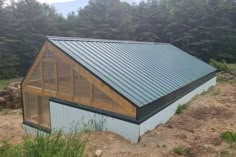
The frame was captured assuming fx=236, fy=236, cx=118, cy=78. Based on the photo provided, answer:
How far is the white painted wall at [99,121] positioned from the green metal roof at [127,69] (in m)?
0.58

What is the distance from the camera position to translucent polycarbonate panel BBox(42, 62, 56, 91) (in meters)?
7.89

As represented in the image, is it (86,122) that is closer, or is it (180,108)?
(86,122)

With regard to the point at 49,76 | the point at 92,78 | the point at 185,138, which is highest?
the point at 92,78

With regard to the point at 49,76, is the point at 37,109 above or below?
below

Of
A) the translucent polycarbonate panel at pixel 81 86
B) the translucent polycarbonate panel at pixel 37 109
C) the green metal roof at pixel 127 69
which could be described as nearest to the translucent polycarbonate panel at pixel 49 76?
the translucent polycarbonate panel at pixel 37 109

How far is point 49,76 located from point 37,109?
1.56 m

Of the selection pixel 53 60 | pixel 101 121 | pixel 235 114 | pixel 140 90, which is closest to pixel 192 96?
pixel 235 114

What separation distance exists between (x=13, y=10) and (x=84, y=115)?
22.3 meters

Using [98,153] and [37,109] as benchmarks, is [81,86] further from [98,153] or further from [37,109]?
[37,109]

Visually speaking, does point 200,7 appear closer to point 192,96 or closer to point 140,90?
point 192,96

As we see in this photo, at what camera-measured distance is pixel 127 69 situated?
787 cm

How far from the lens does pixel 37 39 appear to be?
2541 centimetres

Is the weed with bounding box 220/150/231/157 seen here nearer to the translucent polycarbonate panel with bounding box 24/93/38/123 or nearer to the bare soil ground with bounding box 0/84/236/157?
the bare soil ground with bounding box 0/84/236/157

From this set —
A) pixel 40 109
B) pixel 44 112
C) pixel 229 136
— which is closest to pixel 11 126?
pixel 40 109
